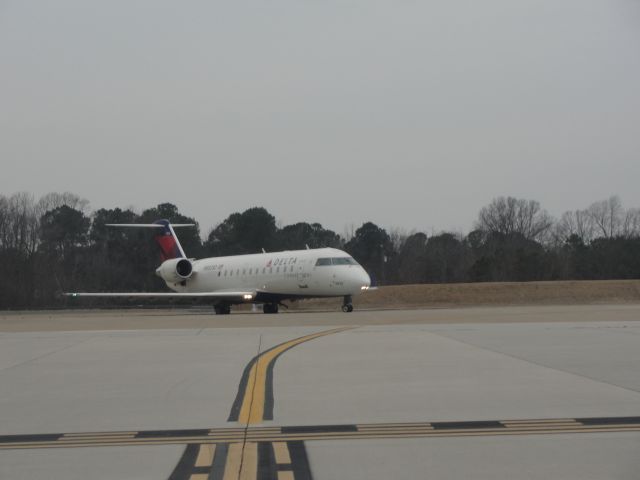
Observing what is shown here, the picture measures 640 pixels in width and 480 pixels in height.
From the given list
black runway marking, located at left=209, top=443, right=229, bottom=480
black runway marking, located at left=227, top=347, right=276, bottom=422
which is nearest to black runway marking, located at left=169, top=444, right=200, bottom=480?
black runway marking, located at left=209, top=443, right=229, bottom=480

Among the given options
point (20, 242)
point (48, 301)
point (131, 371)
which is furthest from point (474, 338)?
point (20, 242)

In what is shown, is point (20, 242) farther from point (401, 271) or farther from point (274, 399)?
point (274, 399)

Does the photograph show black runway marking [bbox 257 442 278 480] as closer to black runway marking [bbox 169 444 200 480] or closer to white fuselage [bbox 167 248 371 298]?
black runway marking [bbox 169 444 200 480]

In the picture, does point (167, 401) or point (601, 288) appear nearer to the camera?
point (167, 401)

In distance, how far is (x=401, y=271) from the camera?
87750 millimetres

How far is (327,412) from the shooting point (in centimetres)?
777

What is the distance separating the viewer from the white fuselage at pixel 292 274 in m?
36.4

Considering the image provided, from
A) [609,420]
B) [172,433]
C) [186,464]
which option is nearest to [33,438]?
[172,433]

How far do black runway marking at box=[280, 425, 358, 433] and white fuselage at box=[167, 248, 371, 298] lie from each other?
95.2 ft

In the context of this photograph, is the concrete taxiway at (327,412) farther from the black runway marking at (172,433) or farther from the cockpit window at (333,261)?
the cockpit window at (333,261)

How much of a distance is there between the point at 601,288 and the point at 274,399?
46676 mm

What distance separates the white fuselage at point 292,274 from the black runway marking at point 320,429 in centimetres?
2903

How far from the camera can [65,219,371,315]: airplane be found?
36.5 m

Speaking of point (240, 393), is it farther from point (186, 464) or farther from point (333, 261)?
point (333, 261)
